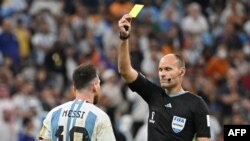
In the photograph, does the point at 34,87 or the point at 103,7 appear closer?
the point at 34,87

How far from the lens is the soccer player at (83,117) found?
28.7 ft

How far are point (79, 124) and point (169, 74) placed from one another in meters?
1.35

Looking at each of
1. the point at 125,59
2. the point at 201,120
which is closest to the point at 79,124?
the point at 125,59

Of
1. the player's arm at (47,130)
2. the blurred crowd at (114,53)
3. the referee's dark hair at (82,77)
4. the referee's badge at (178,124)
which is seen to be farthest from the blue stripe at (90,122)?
the blurred crowd at (114,53)

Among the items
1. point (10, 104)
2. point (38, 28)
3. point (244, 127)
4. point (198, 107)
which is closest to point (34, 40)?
point (38, 28)

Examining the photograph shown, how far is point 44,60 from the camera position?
19828mm

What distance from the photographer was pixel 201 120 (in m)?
9.59

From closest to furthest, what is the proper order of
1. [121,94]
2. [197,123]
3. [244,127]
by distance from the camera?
[197,123], [244,127], [121,94]

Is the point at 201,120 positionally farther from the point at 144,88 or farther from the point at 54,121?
the point at 54,121

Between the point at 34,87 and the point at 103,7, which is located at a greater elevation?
the point at 103,7

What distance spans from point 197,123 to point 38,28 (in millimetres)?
11631

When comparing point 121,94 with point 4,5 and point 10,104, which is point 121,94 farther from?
point 4,5

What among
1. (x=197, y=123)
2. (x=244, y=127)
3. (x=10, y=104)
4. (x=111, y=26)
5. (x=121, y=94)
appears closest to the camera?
(x=197, y=123)

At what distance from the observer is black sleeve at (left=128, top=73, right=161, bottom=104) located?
970 cm
